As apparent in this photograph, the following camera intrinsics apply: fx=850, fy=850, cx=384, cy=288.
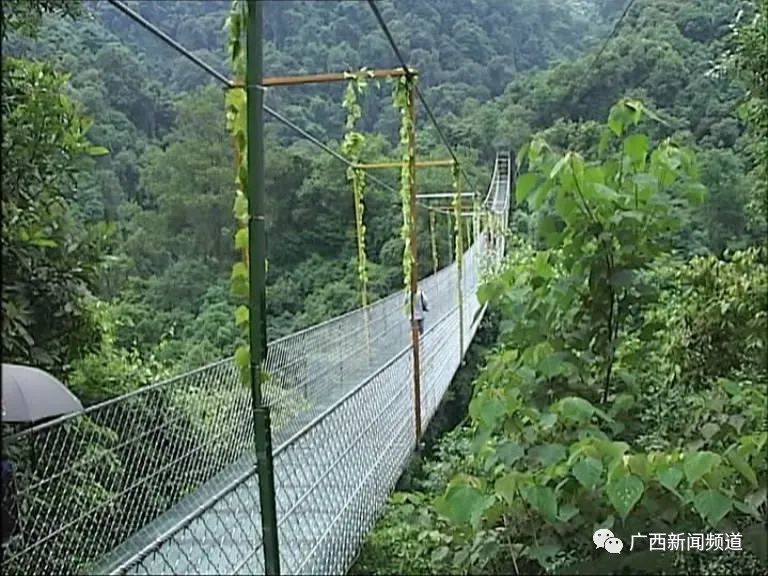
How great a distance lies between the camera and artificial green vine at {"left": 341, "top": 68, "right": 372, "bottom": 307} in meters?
1.44

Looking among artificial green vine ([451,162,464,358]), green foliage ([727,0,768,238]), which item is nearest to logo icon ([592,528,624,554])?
green foliage ([727,0,768,238])

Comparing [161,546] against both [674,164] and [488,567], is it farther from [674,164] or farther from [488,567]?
[674,164]

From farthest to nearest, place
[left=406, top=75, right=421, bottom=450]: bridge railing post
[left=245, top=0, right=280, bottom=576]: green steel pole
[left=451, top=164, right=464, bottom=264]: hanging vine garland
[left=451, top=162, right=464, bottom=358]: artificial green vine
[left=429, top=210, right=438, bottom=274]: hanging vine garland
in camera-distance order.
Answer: [left=429, top=210, right=438, bottom=274]: hanging vine garland, [left=451, top=164, right=464, bottom=264]: hanging vine garland, [left=451, top=162, right=464, bottom=358]: artificial green vine, [left=406, top=75, right=421, bottom=450]: bridge railing post, [left=245, top=0, right=280, bottom=576]: green steel pole

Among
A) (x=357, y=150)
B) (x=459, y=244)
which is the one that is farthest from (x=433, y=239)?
(x=357, y=150)

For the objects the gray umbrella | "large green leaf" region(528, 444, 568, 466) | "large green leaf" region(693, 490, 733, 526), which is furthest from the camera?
"large green leaf" region(528, 444, 568, 466)

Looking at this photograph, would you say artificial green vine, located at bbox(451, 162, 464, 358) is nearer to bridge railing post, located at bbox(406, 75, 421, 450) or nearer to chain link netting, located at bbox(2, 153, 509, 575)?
bridge railing post, located at bbox(406, 75, 421, 450)

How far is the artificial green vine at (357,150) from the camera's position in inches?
56.8

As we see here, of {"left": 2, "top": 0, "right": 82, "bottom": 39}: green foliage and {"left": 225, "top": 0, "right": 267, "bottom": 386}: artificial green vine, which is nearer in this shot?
{"left": 225, "top": 0, "right": 267, "bottom": 386}: artificial green vine

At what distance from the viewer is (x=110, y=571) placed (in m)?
0.82

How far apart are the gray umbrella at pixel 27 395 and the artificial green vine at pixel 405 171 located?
1372 mm

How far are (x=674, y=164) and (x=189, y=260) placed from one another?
57 cm

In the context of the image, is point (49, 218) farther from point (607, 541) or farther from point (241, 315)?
point (607, 541)

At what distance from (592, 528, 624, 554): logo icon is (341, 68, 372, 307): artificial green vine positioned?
2.67 ft

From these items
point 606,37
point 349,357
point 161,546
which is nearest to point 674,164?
point 606,37
